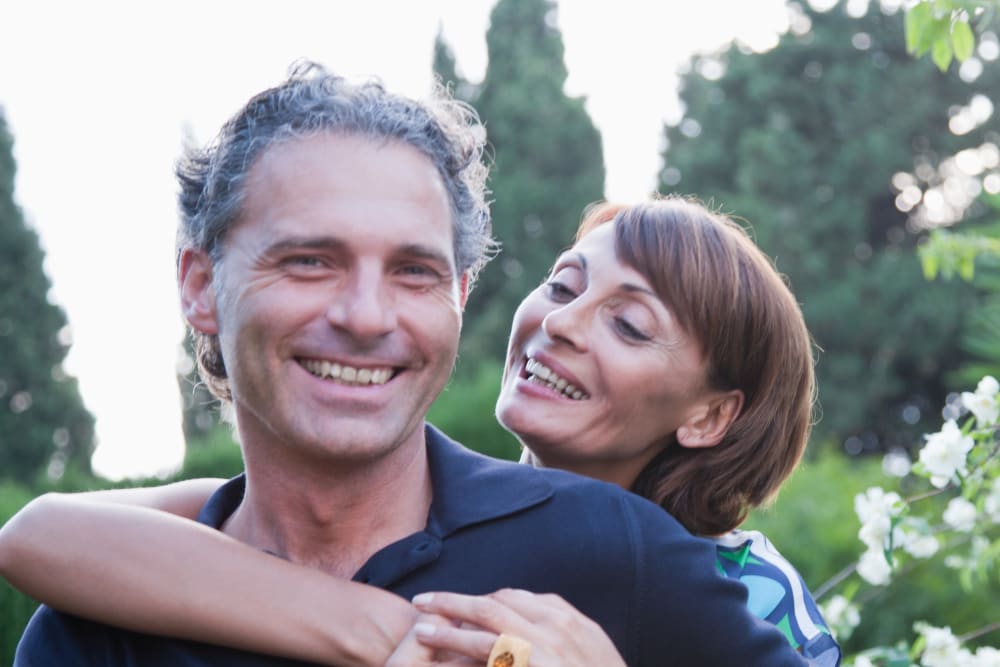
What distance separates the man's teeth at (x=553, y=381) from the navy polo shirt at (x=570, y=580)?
3.32ft

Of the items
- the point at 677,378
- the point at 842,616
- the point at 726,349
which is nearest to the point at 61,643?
the point at 677,378

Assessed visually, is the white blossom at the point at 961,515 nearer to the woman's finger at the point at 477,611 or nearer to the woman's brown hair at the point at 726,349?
the woman's brown hair at the point at 726,349

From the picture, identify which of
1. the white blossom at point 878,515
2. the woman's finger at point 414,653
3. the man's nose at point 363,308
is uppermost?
the man's nose at point 363,308

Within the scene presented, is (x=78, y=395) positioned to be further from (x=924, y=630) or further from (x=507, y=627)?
(x=507, y=627)

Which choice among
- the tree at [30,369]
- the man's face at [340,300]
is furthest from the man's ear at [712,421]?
the tree at [30,369]

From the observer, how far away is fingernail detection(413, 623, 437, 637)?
1950 millimetres

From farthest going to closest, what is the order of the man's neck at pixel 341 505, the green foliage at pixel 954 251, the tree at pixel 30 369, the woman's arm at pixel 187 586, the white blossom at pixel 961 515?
the tree at pixel 30 369 → the green foliage at pixel 954 251 → the white blossom at pixel 961 515 → the man's neck at pixel 341 505 → the woman's arm at pixel 187 586

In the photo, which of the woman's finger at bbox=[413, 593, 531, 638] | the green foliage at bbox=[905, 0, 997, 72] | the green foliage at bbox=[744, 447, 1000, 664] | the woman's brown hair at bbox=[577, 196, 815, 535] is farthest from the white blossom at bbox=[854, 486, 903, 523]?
the green foliage at bbox=[744, 447, 1000, 664]

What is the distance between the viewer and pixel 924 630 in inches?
141

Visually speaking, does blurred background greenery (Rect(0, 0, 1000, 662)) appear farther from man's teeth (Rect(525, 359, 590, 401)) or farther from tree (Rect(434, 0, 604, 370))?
man's teeth (Rect(525, 359, 590, 401))

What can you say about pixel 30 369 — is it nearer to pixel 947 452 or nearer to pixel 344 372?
pixel 947 452

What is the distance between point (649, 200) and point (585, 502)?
5.01 ft

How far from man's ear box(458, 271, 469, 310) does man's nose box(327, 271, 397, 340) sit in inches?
9.9

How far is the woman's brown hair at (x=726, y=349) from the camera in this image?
320 cm
